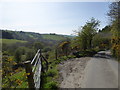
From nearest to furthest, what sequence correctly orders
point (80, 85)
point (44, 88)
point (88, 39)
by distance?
point (44, 88) → point (80, 85) → point (88, 39)

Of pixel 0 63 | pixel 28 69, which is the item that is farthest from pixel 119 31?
pixel 0 63

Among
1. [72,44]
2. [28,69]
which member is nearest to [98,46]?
[72,44]

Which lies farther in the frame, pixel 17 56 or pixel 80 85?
pixel 17 56

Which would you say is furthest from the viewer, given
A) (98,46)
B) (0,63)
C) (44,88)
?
(98,46)

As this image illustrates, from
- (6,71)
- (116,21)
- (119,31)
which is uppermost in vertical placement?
(116,21)

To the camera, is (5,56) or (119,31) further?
(119,31)

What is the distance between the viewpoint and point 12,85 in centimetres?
377

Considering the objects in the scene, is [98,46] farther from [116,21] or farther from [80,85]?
[80,85]

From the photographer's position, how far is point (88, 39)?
85.8ft

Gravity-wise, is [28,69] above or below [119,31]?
below

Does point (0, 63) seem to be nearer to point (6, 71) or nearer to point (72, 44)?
point (6, 71)

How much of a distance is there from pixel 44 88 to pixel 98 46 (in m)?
34.0

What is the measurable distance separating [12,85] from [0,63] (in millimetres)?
781

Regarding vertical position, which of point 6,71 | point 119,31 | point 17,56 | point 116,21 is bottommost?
point 17,56
